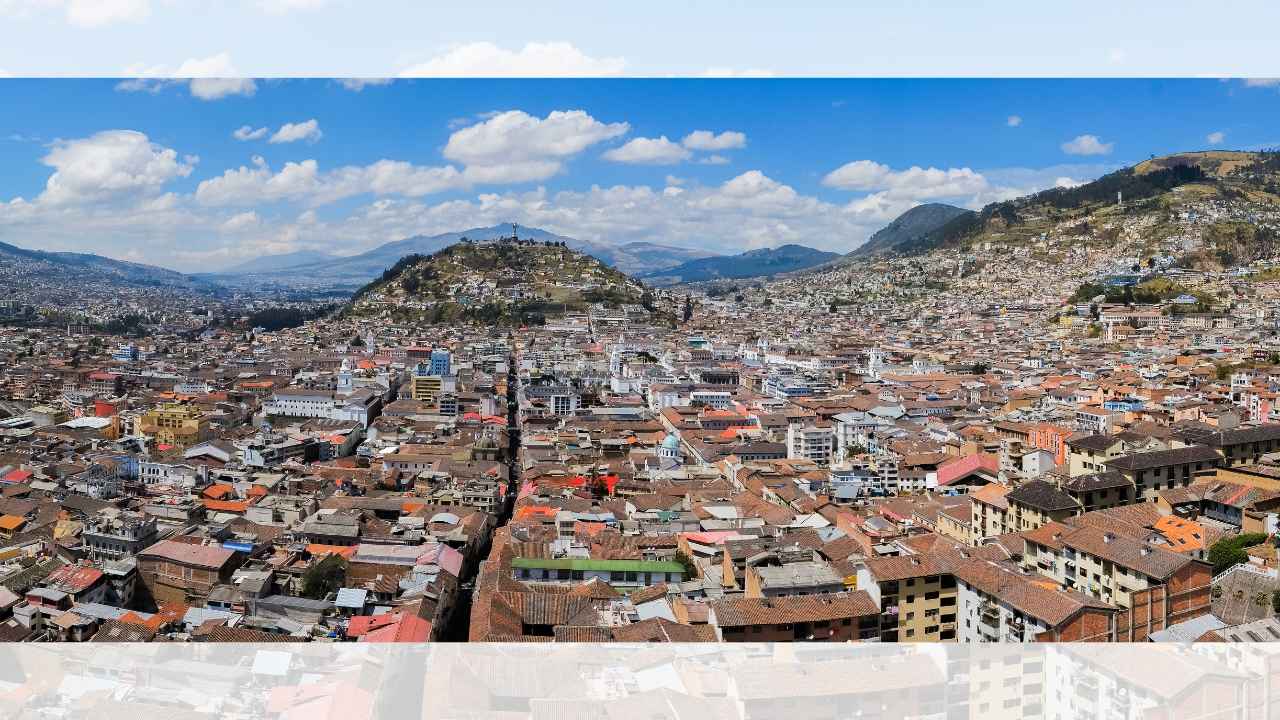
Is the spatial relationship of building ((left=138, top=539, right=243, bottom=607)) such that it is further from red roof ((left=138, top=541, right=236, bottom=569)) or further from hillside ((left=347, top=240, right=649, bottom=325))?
hillside ((left=347, top=240, right=649, bottom=325))

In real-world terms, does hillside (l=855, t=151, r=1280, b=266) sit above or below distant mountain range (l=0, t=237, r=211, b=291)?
above

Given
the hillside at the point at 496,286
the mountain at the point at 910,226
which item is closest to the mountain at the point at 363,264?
the hillside at the point at 496,286

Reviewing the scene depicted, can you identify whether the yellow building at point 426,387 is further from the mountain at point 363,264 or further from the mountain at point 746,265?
the mountain at point 746,265

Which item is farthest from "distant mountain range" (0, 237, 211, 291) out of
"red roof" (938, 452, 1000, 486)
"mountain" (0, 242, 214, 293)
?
"red roof" (938, 452, 1000, 486)

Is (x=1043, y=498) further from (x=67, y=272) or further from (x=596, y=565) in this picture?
(x=67, y=272)

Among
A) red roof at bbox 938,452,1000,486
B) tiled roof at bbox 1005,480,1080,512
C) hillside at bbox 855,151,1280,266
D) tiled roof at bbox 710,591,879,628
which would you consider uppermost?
hillside at bbox 855,151,1280,266

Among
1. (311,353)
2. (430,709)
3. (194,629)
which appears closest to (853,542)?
(430,709)
